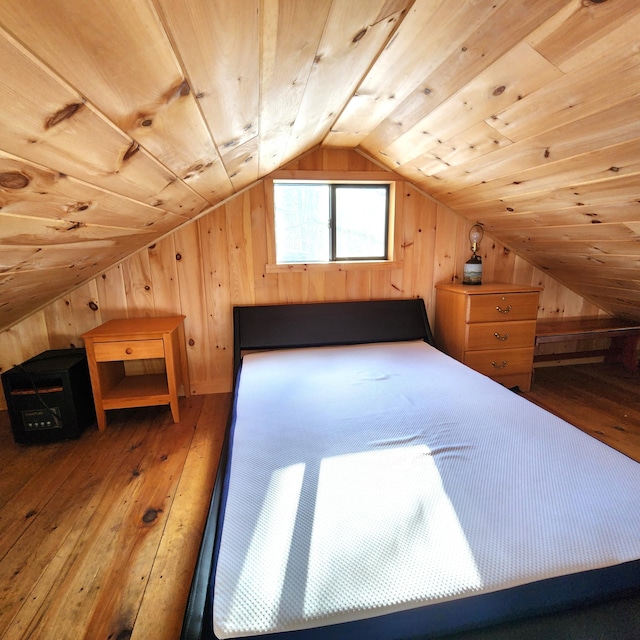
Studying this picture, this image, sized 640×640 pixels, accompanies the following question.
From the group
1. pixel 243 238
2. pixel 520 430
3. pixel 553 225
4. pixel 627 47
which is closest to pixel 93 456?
pixel 243 238

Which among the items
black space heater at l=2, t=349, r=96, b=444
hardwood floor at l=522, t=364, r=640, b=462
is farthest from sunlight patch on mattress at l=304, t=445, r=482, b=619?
black space heater at l=2, t=349, r=96, b=444

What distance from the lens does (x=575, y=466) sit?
1.13m

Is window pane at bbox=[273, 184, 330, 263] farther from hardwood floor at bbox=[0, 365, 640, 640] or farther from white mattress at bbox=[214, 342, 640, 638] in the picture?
white mattress at bbox=[214, 342, 640, 638]

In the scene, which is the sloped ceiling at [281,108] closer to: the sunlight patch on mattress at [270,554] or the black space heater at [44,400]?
the black space heater at [44,400]

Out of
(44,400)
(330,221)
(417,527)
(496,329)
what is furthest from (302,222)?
(417,527)

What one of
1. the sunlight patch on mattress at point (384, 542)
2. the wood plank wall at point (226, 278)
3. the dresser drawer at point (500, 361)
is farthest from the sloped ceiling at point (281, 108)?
the sunlight patch on mattress at point (384, 542)

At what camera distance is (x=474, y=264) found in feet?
8.68

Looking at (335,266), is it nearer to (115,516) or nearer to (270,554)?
(115,516)

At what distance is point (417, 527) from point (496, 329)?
1917mm

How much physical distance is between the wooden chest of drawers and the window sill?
20.0 inches

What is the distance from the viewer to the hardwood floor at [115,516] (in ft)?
3.55

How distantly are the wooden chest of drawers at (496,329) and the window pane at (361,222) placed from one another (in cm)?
68

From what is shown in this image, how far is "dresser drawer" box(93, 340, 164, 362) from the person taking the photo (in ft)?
6.73

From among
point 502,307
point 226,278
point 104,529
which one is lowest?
point 104,529
